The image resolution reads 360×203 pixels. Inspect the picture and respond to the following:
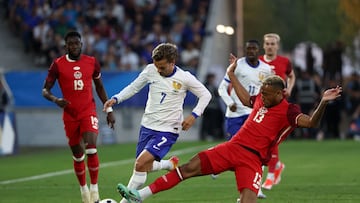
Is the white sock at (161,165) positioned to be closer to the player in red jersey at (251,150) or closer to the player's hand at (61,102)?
the player's hand at (61,102)

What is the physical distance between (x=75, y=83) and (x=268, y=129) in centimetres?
400

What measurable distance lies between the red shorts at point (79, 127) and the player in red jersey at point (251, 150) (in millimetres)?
2809

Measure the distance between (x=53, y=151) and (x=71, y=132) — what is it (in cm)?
1447

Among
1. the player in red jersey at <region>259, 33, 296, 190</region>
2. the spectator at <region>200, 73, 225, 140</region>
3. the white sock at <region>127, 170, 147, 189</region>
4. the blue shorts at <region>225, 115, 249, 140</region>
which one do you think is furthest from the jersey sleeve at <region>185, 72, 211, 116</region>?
the spectator at <region>200, 73, 225, 140</region>

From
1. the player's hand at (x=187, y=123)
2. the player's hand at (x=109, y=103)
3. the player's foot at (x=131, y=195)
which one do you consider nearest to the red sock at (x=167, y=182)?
the player's foot at (x=131, y=195)

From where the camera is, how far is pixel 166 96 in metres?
14.5

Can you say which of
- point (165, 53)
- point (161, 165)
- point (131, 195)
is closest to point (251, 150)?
point (131, 195)

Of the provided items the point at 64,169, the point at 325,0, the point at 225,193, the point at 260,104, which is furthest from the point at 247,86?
the point at 325,0

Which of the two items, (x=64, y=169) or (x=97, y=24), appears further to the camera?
(x=97, y=24)

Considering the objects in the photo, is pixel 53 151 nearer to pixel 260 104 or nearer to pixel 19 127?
pixel 19 127

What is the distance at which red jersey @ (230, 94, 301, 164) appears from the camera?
12.7 metres

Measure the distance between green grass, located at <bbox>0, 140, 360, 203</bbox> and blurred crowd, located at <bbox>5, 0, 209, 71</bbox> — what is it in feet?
17.0

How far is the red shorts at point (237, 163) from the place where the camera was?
12.5 meters

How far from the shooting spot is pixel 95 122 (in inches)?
617
